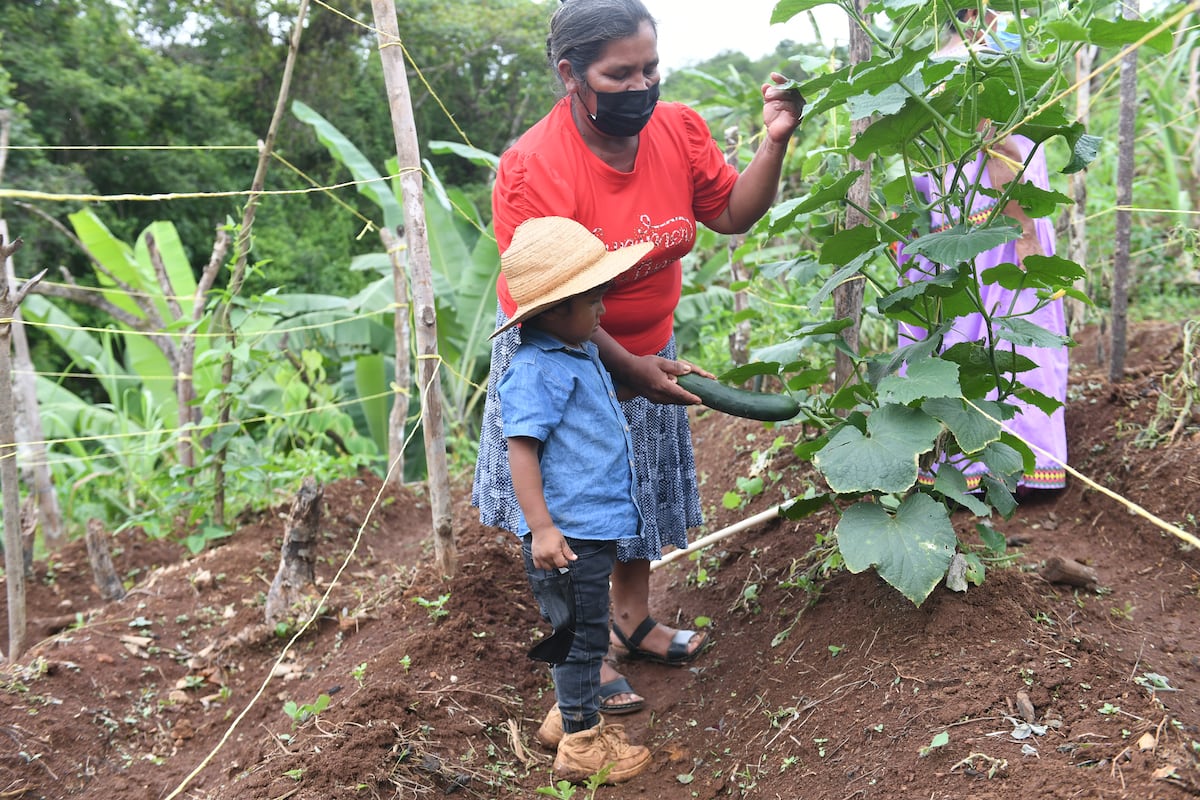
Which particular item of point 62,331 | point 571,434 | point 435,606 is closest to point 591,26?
point 571,434

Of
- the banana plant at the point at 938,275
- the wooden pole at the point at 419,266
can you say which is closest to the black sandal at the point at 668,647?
the wooden pole at the point at 419,266

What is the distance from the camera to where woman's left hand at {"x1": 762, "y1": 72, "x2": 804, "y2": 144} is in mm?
2439

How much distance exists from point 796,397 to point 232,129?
43.2 ft

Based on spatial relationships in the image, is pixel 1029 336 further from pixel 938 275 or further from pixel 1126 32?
pixel 1126 32

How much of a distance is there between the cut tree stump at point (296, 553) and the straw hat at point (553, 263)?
1.57 metres

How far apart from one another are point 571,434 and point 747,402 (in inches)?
18.3

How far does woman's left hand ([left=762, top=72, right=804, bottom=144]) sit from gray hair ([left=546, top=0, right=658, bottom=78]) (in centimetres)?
35

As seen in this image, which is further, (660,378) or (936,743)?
(660,378)

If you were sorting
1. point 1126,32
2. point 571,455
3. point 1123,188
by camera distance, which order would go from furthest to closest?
point 1123,188
point 571,455
point 1126,32

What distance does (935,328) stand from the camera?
234 cm

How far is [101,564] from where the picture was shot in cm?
401

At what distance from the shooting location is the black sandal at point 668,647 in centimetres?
305

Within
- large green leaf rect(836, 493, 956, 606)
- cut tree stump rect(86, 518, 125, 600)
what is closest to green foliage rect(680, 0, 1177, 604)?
large green leaf rect(836, 493, 956, 606)

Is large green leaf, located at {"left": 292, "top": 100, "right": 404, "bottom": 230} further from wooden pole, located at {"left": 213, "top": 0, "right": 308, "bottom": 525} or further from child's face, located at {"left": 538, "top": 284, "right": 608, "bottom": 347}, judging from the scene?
child's face, located at {"left": 538, "top": 284, "right": 608, "bottom": 347}
